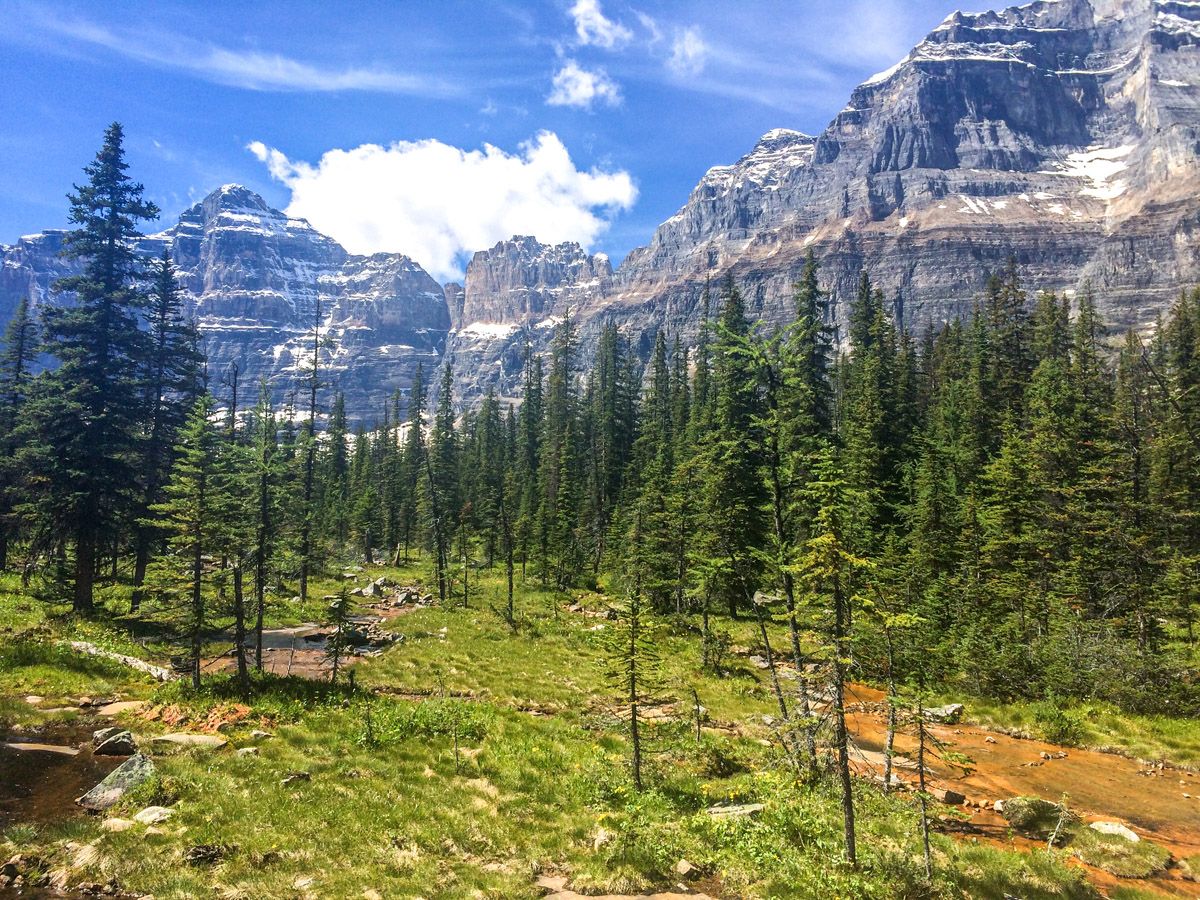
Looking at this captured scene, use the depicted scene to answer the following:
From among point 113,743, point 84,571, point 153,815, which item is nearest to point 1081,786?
point 153,815

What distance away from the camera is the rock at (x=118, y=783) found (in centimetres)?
1110

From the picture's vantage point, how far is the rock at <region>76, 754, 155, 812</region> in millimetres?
11102

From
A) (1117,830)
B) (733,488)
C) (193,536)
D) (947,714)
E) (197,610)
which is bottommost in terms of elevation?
(947,714)

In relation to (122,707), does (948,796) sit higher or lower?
lower

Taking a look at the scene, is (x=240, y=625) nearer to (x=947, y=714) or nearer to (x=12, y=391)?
(x=947, y=714)

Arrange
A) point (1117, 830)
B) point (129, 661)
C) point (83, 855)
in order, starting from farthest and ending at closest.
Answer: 1. point (129, 661)
2. point (1117, 830)
3. point (83, 855)

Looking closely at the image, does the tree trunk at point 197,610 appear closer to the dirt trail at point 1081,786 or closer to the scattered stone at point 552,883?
the scattered stone at point 552,883

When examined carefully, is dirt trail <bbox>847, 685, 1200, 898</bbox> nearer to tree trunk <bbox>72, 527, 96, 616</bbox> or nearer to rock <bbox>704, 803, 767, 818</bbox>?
rock <bbox>704, 803, 767, 818</bbox>

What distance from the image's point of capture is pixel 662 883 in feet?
34.2

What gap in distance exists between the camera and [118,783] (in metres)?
11.5

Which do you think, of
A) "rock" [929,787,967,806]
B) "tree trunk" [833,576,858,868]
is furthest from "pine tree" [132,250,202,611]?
"rock" [929,787,967,806]

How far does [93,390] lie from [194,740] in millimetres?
19989

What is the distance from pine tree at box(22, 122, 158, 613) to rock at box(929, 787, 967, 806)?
32547 millimetres

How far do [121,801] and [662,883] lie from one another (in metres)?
10.5
